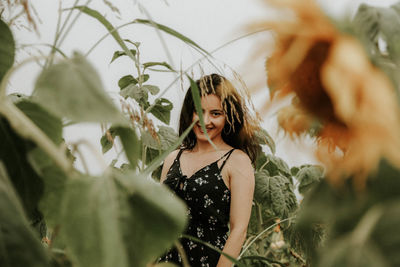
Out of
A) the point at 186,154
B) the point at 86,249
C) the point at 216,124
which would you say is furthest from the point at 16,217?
the point at 186,154

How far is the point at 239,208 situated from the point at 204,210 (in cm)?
11

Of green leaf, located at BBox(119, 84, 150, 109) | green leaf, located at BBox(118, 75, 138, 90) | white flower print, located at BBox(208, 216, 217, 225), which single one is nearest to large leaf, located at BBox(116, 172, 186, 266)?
green leaf, located at BBox(119, 84, 150, 109)

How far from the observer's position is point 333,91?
150mm

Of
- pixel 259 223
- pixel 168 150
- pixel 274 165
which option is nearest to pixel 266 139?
pixel 168 150

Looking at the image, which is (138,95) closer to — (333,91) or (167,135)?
(167,135)

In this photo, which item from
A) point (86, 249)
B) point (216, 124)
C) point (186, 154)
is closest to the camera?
point (86, 249)

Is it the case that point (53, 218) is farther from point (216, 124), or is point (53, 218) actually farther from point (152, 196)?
point (216, 124)

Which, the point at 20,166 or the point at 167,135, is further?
the point at 167,135

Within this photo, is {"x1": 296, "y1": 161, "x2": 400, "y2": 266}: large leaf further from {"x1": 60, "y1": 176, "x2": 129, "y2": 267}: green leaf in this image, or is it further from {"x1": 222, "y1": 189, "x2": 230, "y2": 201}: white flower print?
{"x1": 222, "y1": 189, "x2": 230, "y2": 201}: white flower print

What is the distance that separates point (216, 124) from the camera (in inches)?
47.9

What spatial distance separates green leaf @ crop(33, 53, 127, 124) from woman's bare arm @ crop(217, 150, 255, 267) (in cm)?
97

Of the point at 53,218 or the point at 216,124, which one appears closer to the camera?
the point at 53,218

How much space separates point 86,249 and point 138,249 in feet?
0.07

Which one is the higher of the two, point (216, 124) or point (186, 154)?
point (216, 124)
